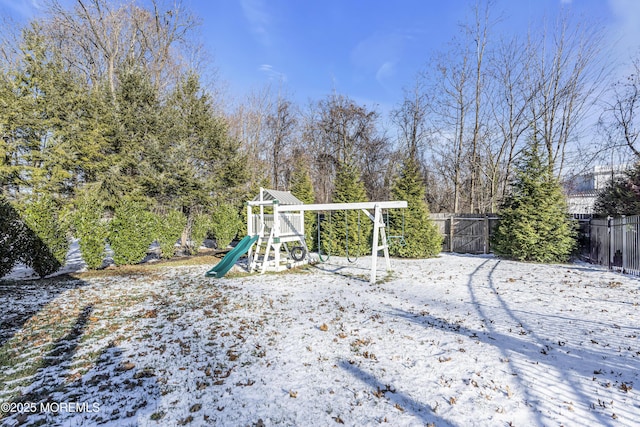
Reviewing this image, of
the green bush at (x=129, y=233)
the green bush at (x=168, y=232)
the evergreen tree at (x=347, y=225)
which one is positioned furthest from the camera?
the evergreen tree at (x=347, y=225)

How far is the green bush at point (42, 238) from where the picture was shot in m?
7.52

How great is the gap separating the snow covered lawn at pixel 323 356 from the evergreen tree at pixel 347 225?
6074 mm

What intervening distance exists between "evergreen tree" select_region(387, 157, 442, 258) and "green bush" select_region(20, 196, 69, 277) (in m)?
10.2

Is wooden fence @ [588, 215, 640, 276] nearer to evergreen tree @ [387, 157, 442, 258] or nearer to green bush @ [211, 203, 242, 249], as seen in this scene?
evergreen tree @ [387, 157, 442, 258]

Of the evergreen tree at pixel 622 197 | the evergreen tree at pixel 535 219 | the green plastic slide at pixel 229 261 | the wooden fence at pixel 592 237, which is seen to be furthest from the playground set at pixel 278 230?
the evergreen tree at pixel 622 197

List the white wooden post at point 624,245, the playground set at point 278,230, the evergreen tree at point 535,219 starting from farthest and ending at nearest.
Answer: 1. the evergreen tree at point 535,219
2. the playground set at point 278,230
3. the white wooden post at point 624,245

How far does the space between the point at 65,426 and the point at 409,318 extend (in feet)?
13.6

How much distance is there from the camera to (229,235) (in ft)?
50.6

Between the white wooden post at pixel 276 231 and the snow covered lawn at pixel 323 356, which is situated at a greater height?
the white wooden post at pixel 276 231

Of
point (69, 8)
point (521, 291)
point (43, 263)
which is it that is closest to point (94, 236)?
point (43, 263)

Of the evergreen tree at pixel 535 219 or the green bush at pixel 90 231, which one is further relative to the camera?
the evergreen tree at pixel 535 219

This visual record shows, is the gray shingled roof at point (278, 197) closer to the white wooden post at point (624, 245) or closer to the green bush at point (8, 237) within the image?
the green bush at point (8, 237)

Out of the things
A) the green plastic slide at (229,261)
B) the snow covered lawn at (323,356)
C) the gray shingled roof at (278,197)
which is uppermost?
the gray shingled roof at (278,197)

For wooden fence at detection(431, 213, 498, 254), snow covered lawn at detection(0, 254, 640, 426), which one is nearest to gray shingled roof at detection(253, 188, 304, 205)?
snow covered lawn at detection(0, 254, 640, 426)
